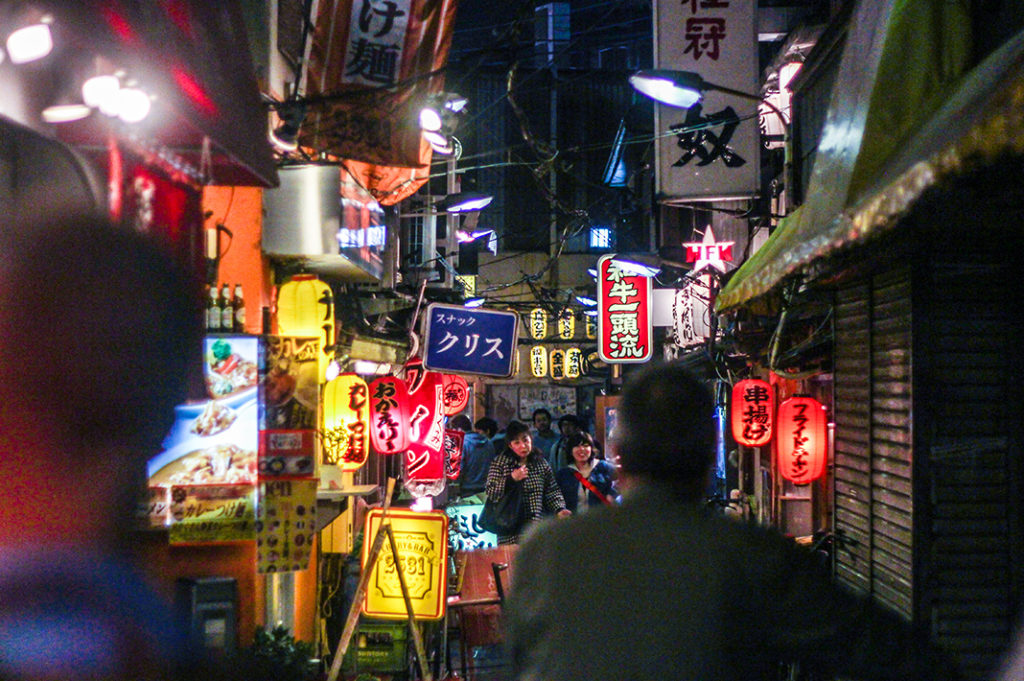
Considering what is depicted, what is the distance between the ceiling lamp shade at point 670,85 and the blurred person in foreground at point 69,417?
637 centimetres

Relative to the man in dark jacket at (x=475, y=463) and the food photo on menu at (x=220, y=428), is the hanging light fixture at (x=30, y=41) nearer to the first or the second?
the food photo on menu at (x=220, y=428)

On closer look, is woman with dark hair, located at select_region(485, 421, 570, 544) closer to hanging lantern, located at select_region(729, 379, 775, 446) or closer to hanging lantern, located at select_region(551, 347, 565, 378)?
→ hanging lantern, located at select_region(729, 379, 775, 446)

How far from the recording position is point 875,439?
7465 millimetres

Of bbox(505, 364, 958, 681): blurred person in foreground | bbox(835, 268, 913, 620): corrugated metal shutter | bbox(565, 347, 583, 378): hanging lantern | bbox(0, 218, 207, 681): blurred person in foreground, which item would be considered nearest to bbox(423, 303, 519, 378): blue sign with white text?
bbox(835, 268, 913, 620): corrugated metal shutter

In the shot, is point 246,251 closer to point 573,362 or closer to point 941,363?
point 941,363

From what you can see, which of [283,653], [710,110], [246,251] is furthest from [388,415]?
[710,110]

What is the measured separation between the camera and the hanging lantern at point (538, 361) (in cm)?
4012

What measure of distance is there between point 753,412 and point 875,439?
7.56 meters

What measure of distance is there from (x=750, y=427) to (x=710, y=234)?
6.96 m

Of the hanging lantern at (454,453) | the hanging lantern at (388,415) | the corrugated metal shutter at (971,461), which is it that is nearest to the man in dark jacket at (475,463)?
the hanging lantern at (454,453)

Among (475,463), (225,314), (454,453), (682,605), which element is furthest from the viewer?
(475,463)

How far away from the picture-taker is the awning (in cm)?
401

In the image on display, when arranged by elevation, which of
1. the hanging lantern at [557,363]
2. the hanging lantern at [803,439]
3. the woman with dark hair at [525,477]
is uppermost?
the hanging lantern at [557,363]

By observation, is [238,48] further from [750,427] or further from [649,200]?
[649,200]
